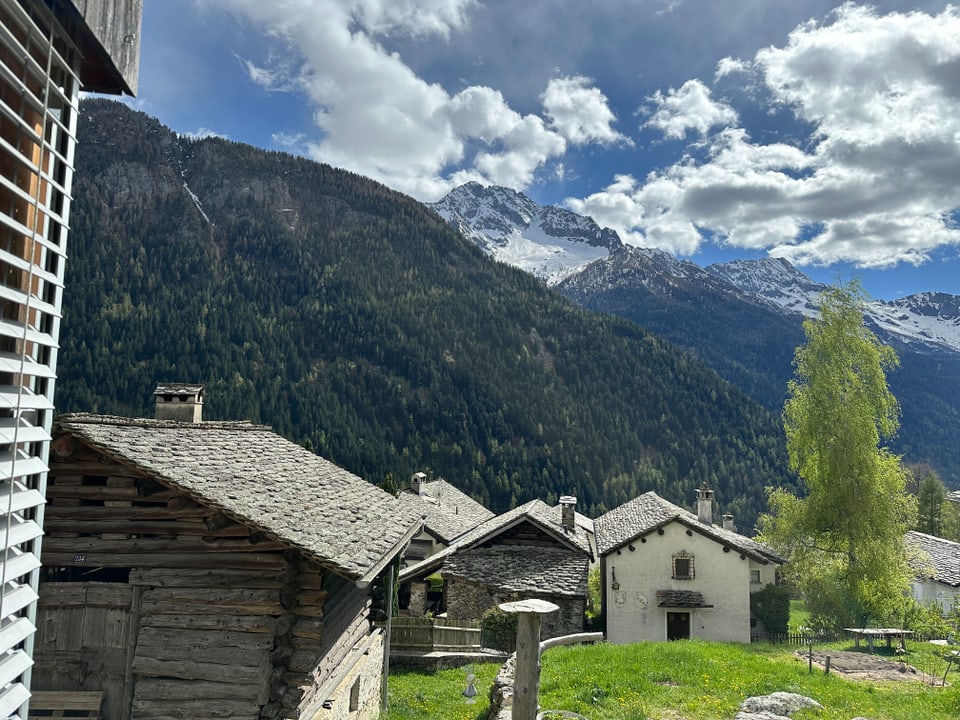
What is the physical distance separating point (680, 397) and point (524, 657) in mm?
170355

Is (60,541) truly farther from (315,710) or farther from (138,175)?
(138,175)

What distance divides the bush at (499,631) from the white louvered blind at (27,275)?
26132 mm

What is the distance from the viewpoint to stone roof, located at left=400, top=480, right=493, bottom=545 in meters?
45.9

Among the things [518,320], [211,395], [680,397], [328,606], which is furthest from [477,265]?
[328,606]

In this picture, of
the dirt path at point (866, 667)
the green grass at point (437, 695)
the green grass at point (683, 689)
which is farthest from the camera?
the dirt path at point (866, 667)

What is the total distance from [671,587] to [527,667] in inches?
1057

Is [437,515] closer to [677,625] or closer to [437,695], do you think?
[677,625]

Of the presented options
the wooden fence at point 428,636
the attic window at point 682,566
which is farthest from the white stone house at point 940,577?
the wooden fence at point 428,636

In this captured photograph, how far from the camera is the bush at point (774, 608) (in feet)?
109

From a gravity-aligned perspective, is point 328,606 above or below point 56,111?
below

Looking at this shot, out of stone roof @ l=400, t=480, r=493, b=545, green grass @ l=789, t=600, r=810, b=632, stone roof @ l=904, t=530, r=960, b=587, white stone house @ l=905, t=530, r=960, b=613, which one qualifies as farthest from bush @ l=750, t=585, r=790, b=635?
stone roof @ l=400, t=480, r=493, b=545

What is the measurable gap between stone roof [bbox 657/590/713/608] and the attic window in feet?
2.43

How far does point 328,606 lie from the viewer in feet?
38.9

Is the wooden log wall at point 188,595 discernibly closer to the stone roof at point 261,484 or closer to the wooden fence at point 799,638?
the stone roof at point 261,484
